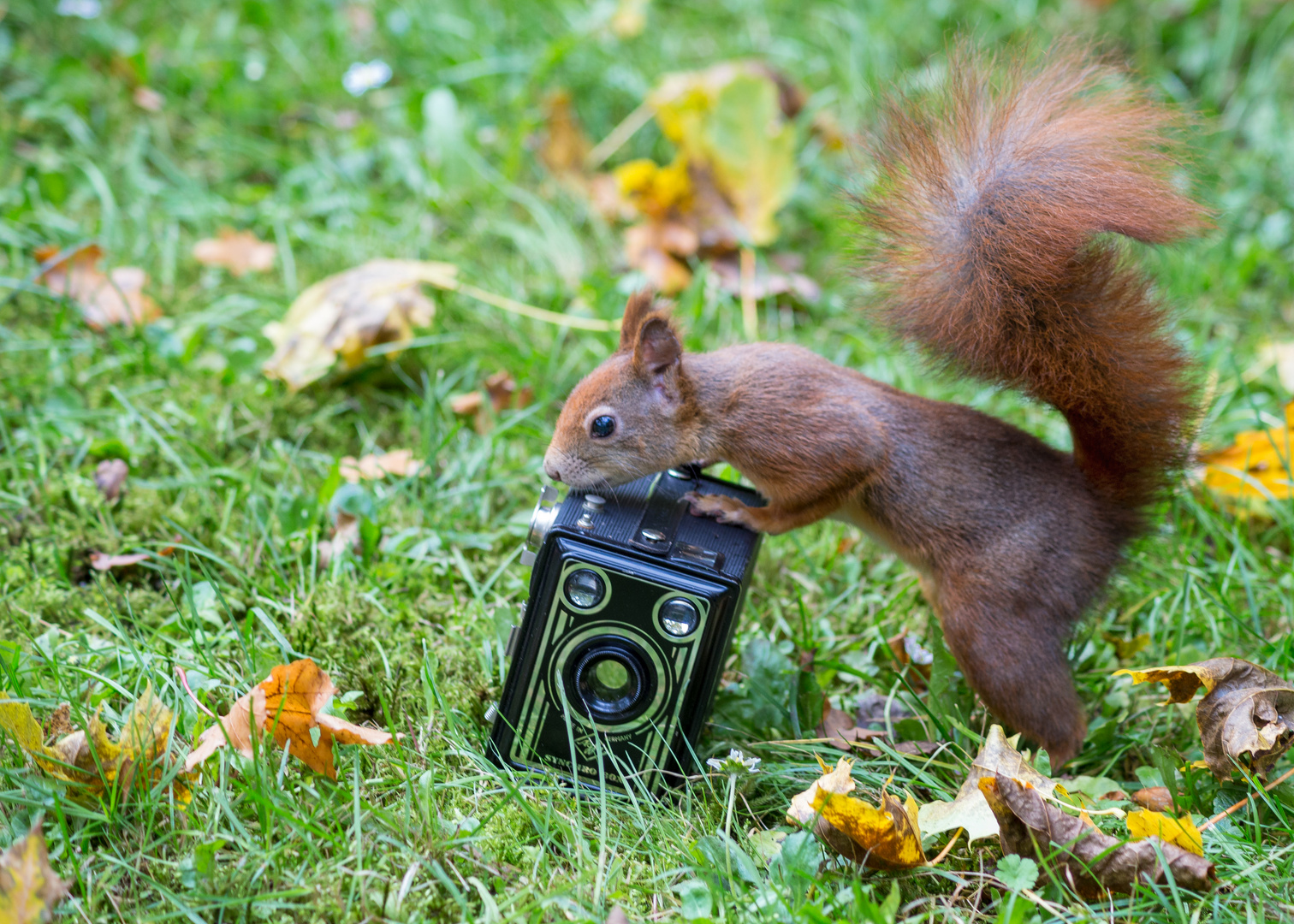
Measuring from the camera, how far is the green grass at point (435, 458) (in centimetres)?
174

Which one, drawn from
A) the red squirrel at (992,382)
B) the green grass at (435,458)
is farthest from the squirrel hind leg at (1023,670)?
the green grass at (435,458)

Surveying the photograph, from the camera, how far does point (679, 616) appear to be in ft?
6.20

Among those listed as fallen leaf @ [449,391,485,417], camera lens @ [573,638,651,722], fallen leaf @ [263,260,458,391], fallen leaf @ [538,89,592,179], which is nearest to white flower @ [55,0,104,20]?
fallen leaf @ [538,89,592,179]

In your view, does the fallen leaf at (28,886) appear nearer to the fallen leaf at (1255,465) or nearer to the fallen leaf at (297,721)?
the fallen leaf at (297,721)

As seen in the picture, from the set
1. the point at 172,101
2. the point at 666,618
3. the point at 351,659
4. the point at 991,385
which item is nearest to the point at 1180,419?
the point at 991,385

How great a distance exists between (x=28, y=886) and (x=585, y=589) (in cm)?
94

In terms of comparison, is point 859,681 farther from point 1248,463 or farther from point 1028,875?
point 1248,463

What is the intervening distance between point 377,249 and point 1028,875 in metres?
2.79

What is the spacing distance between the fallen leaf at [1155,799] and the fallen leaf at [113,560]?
6.95 ft

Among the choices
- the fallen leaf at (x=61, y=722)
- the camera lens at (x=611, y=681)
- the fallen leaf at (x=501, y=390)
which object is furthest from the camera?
the fallen leaf at (x=501, y=390)

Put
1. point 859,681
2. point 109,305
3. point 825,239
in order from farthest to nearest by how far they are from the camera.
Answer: point 825,239 < point 109,305 < point 859,681

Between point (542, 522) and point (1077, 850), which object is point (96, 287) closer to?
point (542, 522)

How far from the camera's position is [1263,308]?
3.60m

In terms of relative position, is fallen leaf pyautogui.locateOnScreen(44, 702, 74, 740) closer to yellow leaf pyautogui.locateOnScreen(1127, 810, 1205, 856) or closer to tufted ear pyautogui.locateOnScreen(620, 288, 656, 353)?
tufted ear pyautogui.locateOnScreen(620, 288, 656, 353)
